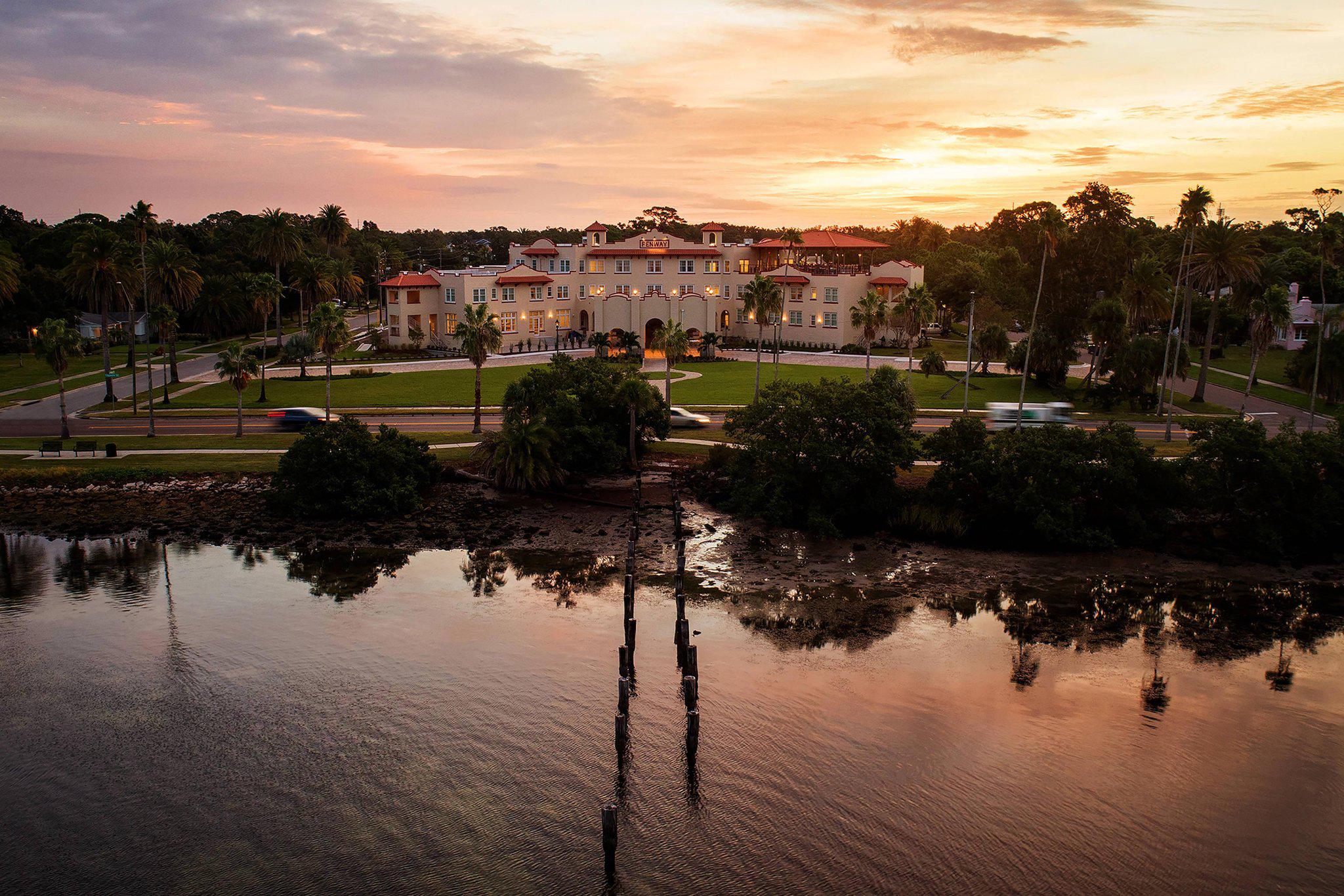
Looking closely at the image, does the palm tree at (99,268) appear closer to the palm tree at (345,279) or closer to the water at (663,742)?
the palm tree at (345,279)

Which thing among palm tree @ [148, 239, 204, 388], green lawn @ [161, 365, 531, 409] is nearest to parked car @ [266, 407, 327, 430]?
green lawn @ [161, 365, 531, 409]

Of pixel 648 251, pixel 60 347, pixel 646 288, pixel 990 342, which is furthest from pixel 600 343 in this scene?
pixel 60 347

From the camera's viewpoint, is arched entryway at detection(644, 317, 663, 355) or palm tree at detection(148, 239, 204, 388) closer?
palm tree at detection(148, 239, 204, 388)

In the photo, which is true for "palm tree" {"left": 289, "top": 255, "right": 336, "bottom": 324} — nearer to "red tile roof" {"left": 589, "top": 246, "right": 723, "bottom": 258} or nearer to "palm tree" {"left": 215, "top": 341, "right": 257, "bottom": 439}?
"red tile roof" {"left": 589, "top": 246, "right": 723, "bottom": 258}

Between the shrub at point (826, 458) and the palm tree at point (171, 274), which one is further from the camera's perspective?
the palm tree at point (171, 274)

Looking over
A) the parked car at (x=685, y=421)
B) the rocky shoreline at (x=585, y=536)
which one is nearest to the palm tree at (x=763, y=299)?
the parked car at (x=685, y=421)

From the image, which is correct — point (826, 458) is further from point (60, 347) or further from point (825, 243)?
point (825, 243)

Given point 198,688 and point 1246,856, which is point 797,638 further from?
point 198,688
